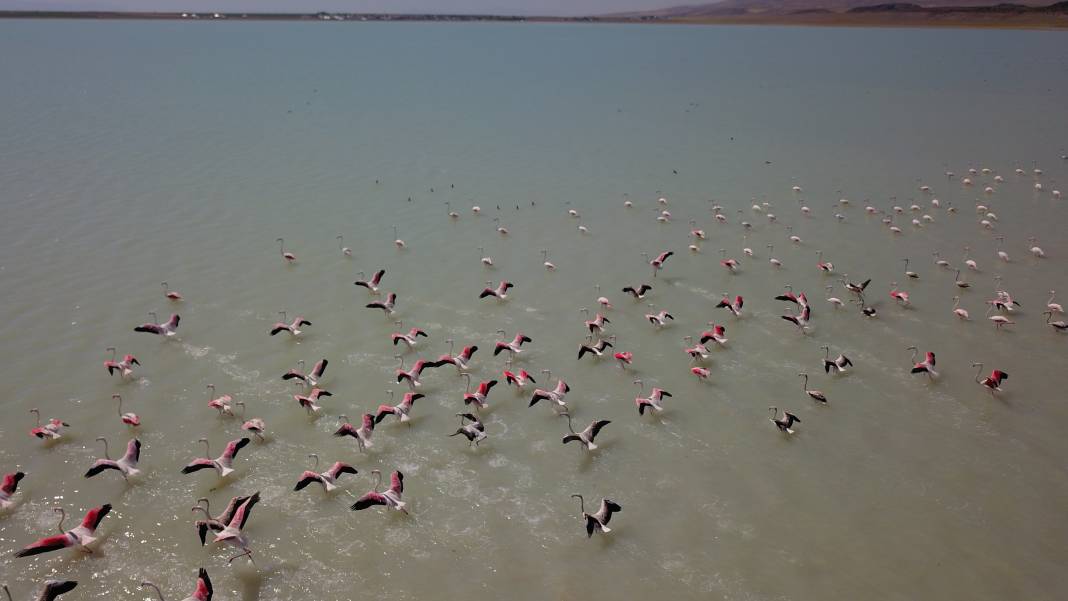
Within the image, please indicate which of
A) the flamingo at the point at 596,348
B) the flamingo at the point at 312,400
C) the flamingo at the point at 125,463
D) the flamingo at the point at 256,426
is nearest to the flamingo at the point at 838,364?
the flamingo at the point at 596,348

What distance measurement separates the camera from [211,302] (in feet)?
57.2

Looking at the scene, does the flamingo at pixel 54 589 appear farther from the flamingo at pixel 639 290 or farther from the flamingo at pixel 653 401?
the flamingo at pixel 639 290

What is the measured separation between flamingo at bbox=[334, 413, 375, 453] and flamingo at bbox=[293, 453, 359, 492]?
0.64 m

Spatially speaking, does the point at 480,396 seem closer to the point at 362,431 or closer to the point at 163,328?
the point at 362,431

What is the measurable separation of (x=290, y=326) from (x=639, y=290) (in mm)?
7914

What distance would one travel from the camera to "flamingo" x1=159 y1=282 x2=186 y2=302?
56.5 feet

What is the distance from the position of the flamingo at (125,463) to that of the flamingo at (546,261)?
35.5 ft

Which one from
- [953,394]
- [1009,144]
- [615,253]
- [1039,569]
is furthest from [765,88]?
[1039,569]

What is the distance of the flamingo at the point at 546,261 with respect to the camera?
1981cm

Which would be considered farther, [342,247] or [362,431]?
[342,247]

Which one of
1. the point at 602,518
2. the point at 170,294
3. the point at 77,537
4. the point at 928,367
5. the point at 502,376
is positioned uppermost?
the point at 170,294

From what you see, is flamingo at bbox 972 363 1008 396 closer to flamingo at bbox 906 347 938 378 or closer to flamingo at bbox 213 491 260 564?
flamingo at bbox 906 347 938 378

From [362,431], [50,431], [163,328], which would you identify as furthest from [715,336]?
[50,431]

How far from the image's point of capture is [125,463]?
1135 cm
